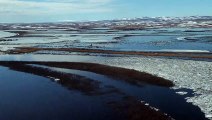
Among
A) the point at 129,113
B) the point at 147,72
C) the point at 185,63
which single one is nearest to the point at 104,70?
the point at 147,72

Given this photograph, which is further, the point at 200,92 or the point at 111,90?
the point at 111,90

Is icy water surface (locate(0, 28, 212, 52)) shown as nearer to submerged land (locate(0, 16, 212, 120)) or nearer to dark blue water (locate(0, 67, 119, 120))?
submerged land (locate(0, 16, 212, 120))

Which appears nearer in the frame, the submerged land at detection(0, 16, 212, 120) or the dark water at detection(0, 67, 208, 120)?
the dark water at detection(0, 67, 208, 120)

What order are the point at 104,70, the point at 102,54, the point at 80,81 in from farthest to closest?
the point at 102,54
the point at 104,70
the point at 80,81

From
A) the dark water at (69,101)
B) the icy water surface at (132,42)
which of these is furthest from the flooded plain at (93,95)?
the icy water surface at (132,42)

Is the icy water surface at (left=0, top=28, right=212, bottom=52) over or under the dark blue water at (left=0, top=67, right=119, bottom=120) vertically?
under

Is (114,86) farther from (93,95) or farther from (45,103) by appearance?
(45,103)

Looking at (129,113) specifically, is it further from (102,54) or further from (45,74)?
(102,54)

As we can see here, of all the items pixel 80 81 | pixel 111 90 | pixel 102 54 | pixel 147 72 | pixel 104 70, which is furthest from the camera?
Result: pixel 102 54

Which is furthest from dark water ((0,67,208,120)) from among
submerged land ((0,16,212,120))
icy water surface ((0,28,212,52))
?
icy water surface ((0,28,212,52))
